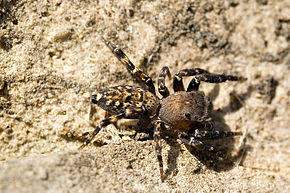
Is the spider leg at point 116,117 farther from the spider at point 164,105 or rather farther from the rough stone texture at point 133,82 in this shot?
the rough stone texture at point 133,82

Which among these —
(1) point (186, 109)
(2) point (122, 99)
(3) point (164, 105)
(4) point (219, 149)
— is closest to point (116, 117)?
(2) point (122, 99)

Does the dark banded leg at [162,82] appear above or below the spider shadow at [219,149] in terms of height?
above

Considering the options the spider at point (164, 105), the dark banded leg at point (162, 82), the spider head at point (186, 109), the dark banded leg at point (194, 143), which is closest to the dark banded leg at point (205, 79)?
the spider at point (164, 105)

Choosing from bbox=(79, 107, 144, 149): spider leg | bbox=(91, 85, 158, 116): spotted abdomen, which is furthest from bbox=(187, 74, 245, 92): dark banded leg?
Answer: bbox=(79, 107, 144, 149): spider leg

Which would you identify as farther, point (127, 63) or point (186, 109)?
point (127, 63)

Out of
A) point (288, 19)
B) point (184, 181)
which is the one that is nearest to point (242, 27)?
point (288, 19)

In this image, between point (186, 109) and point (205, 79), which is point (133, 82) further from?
point (205, 79)

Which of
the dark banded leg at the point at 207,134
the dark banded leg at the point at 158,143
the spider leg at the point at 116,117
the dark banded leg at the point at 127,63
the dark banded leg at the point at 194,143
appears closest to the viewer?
the dark banded leg at the point at 158,143
